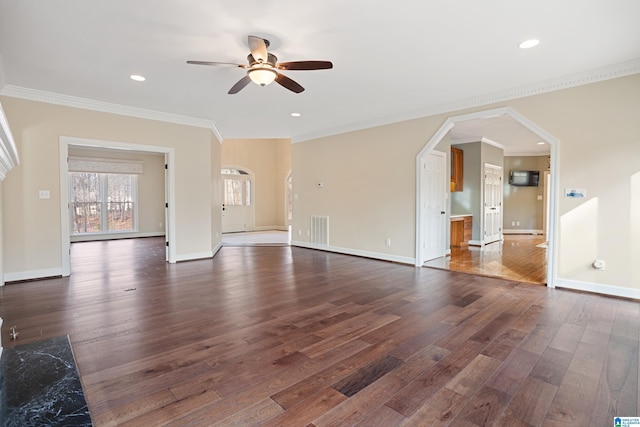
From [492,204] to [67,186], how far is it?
9.10 meters

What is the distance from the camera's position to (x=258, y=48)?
2904 mm

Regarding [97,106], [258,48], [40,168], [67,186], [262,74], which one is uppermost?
[97,106]

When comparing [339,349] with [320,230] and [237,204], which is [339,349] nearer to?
[320,230]

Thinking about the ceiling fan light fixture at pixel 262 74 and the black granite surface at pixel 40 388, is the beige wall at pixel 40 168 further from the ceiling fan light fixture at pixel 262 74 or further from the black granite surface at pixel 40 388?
the ceiling fan light fixture at pixel 262 74

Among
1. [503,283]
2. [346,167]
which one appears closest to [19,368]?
[503,283]

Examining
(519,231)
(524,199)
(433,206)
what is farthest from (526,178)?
(433,206)

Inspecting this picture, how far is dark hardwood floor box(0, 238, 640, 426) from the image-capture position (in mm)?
1799

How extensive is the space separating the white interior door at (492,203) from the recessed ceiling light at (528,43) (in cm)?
531

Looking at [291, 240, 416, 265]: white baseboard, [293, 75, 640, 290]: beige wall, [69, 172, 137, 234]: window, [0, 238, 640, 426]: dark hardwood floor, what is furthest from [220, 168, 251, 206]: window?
[293, 75, 640, 290]: beige wall

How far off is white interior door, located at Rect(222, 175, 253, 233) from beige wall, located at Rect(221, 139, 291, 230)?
0.27 m

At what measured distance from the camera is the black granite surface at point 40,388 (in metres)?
1.56

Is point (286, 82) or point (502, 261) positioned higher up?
point (286, 82)

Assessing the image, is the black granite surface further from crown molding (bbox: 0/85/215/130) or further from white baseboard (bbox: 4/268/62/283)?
crown molding (bbox: 0/85/215/130)

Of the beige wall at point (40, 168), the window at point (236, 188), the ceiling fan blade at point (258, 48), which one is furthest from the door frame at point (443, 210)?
the window at point (236, 188)
